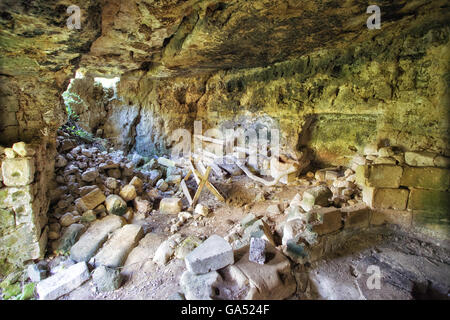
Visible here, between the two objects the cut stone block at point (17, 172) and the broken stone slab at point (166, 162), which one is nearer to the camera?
the cut stone block at point (17, 172)

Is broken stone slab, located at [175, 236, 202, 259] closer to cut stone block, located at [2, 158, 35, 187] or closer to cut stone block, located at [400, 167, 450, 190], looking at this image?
cut stone block, located at [2, 158, 35, 187]

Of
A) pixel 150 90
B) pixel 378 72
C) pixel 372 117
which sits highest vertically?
pixel 150 90

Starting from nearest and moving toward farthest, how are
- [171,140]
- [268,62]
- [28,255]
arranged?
[28,255], [268,62], [171,140]

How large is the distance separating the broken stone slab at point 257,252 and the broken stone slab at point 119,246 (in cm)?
211

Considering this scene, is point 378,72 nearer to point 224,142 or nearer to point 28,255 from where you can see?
point 224,142

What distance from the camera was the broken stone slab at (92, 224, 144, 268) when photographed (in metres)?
3.09

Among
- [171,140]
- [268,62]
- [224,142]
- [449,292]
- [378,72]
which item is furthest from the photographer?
[171,140]

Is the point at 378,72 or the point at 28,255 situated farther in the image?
the point at 378,72

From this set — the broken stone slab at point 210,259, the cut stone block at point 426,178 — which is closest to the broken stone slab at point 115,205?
the broken stone slab at point 210,259

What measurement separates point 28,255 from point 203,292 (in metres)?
2.81

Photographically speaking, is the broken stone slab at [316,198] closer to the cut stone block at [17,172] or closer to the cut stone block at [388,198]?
the cut stone block at [388,198]

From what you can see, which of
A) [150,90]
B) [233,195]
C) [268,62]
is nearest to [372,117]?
[268,62]

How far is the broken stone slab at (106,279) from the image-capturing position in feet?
8.52
